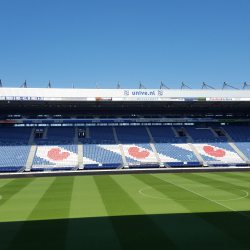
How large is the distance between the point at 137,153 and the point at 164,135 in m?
8.51

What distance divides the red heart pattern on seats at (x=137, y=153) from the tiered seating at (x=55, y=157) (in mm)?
9056

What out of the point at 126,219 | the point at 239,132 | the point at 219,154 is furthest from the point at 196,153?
the point at 126,219

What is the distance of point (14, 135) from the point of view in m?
42.4

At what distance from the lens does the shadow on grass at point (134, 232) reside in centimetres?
955

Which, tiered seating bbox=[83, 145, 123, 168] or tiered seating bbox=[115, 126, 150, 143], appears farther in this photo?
tiered seating bbox=[115, 126, 150, 143]

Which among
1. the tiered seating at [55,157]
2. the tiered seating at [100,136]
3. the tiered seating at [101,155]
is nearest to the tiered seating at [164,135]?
the tiered seating at [100,136]

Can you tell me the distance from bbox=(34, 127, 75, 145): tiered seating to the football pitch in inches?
873

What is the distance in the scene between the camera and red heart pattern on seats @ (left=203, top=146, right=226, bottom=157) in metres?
40.9

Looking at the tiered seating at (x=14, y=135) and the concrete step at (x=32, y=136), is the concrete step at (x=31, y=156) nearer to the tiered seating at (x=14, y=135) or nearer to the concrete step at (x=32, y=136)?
the concrete step at (x=32, y=136)

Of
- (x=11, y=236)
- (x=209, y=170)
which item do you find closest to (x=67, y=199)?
(x=11, y=236)

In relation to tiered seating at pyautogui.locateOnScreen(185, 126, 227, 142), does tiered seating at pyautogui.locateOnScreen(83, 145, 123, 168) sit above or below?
below

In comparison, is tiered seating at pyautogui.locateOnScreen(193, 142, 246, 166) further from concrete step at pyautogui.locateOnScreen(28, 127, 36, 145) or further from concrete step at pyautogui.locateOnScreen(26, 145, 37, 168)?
concrete step at pyautogui.locateOnScreen(28, 127, 36, 145)

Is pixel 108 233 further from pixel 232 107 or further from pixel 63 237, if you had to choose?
pixel 232 107

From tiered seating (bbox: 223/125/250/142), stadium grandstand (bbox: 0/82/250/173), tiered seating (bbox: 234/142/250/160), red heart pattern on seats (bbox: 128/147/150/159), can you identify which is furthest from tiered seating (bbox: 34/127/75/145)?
tiered seating (bbox: 223/125/250/142)
